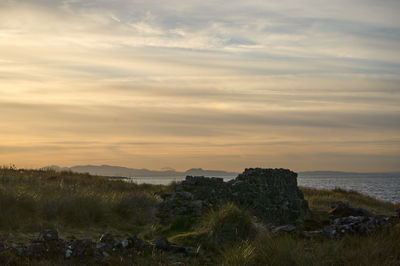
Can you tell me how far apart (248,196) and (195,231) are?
4.88m

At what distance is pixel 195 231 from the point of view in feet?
40.7

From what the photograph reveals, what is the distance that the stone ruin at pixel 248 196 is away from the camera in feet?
49.2

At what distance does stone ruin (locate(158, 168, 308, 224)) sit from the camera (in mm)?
14992

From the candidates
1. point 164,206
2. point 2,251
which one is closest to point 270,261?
point 2,251

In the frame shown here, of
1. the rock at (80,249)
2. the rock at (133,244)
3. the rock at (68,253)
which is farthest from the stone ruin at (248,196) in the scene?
the rock at (68,253)

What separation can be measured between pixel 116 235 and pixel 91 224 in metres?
1.45

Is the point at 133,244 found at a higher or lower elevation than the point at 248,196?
lower

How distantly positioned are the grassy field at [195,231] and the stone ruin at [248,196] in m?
0.70

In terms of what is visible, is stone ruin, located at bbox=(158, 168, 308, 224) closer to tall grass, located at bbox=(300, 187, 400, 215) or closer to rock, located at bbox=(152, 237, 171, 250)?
rock, located at bbox=(152, 237, 171, 250)

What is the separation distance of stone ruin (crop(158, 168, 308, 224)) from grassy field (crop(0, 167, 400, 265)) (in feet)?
2.28

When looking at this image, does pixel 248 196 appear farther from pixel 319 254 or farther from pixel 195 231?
pixel 319 254

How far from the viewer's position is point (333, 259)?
8.21 metres

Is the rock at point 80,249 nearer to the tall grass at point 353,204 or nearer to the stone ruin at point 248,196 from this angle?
the stone ruin at point 248,196

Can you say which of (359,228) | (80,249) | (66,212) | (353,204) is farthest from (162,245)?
(353,204)
